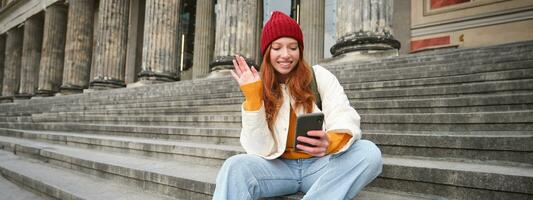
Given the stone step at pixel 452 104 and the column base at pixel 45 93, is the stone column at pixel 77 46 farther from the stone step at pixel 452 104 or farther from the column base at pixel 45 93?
the stone step at pixel 452 104

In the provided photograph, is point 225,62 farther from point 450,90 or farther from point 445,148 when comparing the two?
point 445,148

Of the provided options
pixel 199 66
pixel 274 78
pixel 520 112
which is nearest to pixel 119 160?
pixel 274 78

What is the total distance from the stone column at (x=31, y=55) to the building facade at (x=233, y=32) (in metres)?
1.44

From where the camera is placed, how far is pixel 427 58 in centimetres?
490

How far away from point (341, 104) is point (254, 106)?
1.39 ft

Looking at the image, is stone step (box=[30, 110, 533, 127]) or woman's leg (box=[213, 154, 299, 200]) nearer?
woman's leg (box=[213, 154, 299, 200])

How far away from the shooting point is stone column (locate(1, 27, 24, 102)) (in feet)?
68.9

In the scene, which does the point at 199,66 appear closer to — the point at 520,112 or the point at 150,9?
the point at 150,9

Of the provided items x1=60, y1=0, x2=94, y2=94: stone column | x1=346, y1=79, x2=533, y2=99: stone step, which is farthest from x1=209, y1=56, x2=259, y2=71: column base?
x1=60, y1=0, x2=94, y2=94: stone column

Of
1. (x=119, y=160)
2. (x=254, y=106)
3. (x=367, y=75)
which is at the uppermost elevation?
(x=367, y=75)

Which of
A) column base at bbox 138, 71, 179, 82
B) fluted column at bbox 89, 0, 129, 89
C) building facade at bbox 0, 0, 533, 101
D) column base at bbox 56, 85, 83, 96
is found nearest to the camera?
building facade at bbox 0, 0, 533, 101

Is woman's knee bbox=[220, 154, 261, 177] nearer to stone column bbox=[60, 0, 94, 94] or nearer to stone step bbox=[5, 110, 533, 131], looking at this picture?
stone step bbox=[5, 110, 533, 131]

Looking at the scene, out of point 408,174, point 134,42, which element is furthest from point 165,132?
point 134,42

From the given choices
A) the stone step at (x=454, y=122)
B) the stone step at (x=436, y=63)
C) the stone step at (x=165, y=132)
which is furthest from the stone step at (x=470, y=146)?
the stone step at (x=436, y=63)
